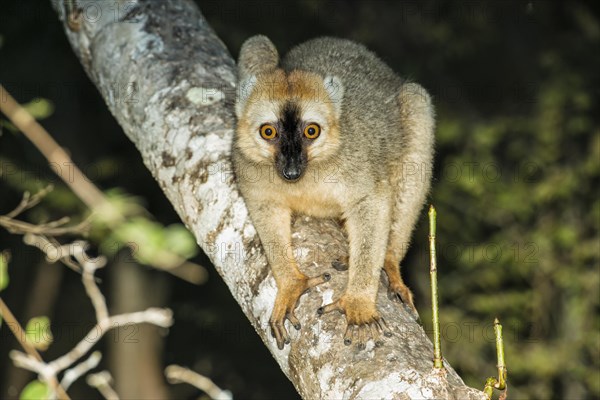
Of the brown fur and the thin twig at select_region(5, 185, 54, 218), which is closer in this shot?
the brown fur

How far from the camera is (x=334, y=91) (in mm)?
3830

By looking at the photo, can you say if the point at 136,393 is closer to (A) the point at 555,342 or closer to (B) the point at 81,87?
(B) the point at 81,87

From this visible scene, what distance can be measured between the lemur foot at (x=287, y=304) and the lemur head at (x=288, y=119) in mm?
657

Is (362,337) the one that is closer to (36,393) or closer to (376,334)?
(376,334)

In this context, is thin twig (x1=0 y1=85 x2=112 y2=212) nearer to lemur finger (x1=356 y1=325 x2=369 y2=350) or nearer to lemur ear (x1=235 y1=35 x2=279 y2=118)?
lemur ear (x1=235 y1=35 x2=279 y2=118)

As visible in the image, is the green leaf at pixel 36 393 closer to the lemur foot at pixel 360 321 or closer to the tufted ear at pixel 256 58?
the lemur foot at pixel 360 321

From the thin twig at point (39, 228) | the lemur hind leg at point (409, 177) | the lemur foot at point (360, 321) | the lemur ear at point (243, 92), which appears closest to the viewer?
the lemur foot at point (360, 321)

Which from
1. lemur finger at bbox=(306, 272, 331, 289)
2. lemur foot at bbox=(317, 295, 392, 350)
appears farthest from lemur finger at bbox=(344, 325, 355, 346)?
lemur finger at bbox=(306, 272, 331, 289)

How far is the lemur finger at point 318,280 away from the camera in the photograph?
3023 millimetres

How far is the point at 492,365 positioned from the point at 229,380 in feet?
11.4

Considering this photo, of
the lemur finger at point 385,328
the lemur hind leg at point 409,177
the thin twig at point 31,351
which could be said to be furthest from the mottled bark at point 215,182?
the thin twig at point 31,351

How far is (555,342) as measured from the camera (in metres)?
7.00

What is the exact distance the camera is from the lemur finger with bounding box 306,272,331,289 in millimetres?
3023

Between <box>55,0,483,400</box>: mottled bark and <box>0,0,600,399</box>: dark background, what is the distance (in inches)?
92.0
